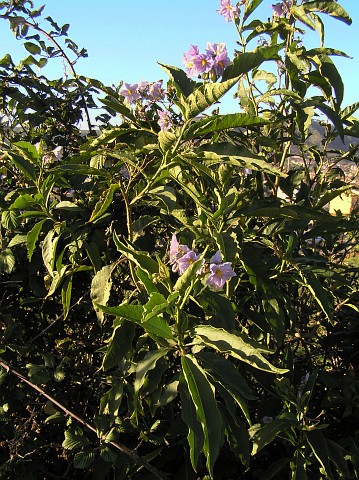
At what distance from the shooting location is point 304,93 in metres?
1.82

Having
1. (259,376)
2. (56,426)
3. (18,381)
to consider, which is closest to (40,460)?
(56,426)

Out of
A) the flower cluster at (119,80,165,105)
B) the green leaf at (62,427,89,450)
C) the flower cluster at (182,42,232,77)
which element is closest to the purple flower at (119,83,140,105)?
the flower cluster at (119,80,165,105)

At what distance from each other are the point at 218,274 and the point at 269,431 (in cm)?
58

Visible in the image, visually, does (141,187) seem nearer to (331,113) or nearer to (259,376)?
(331,113)

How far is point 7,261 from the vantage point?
1.83 meters

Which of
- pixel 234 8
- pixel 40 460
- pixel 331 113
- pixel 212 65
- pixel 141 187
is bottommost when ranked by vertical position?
pixel 40 460

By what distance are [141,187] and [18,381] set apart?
0.92 metres

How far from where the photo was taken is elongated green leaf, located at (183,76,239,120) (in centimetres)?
125

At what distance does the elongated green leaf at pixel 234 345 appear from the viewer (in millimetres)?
1234

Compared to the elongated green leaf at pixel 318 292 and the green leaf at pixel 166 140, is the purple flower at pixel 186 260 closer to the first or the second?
the green leaf at pixel 166 140

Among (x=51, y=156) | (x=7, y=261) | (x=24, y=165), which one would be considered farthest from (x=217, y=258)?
(x=51, y=156)

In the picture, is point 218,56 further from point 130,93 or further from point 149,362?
point 149,362

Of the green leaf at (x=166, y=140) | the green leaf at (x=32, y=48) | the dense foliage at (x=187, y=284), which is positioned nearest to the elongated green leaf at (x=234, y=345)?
the dense foliage at (x=187, y=284)

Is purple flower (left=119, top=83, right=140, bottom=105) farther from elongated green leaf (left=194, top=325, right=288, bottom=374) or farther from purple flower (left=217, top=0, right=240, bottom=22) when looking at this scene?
elongated green leaf (left=194, top=325, right=288, bottom=374)
